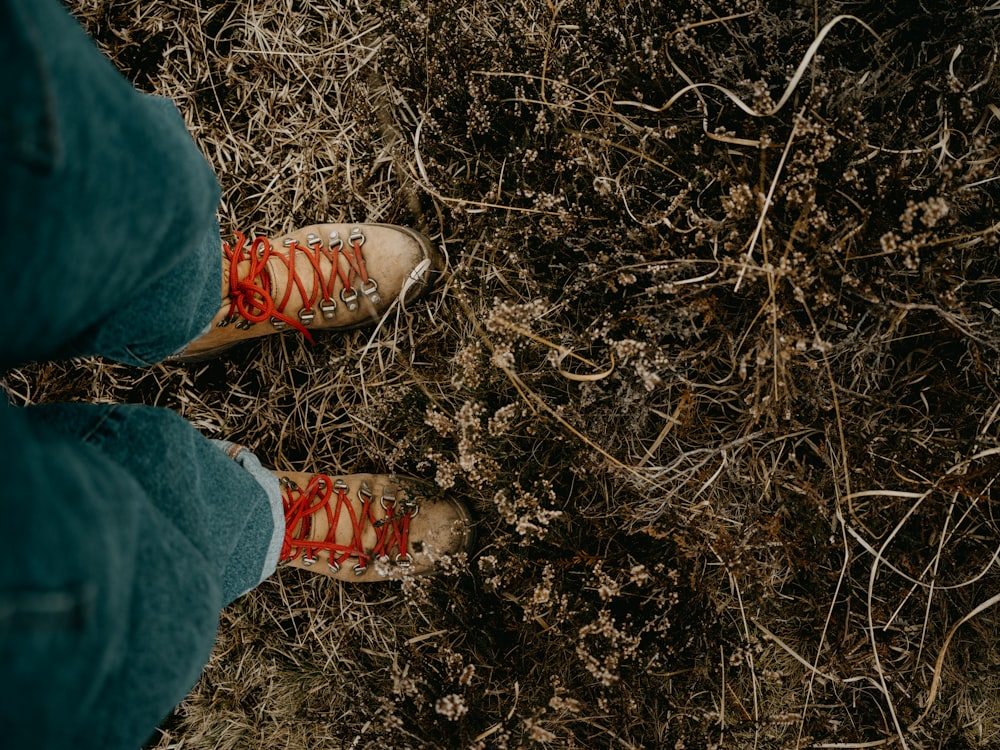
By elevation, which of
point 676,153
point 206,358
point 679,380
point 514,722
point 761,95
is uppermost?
point 761,95

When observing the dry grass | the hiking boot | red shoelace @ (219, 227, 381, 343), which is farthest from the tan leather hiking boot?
the hiking boot

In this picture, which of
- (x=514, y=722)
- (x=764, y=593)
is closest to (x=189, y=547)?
(x=514, y=722)

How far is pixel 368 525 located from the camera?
2059mm

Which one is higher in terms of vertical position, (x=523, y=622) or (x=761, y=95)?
(x=761, y=95)

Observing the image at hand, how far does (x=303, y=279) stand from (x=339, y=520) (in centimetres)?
73

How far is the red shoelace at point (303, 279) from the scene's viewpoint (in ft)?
6.66

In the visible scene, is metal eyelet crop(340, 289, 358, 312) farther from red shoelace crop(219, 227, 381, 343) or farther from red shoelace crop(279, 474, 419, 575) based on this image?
red shoelace crop(279, 474, 419, 575)

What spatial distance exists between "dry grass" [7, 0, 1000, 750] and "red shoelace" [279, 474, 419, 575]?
143 mm

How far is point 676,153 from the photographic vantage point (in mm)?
1847

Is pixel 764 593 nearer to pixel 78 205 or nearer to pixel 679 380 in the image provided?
pixel 679 380

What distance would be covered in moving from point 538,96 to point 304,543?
143 centimetres

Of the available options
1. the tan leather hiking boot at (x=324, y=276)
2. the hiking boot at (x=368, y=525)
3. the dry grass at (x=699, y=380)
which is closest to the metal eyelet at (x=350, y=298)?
the tan leather hiking boot at (x=324, y=276)

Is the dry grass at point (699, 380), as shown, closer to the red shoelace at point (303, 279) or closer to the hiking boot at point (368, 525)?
the hiking boot at point (368, 525)

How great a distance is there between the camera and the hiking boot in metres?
2.01
